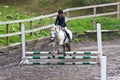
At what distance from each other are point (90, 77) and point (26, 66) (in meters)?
2.89

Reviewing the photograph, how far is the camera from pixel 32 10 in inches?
1088

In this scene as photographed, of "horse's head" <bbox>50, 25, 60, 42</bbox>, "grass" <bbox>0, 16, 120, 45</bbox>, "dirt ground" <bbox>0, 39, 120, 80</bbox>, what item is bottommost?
"dirt ground" <bbox>0, 39, 120, 80</bbox>

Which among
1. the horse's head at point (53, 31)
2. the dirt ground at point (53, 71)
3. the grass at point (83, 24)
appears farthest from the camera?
the grass at point (83, 24)

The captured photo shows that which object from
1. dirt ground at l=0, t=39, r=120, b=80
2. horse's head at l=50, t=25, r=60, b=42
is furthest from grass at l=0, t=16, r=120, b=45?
dirt ground at l=0, t=39, r=120, b=80

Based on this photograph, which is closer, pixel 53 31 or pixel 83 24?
pixel 53 31

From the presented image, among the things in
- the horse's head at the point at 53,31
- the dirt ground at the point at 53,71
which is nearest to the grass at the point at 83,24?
the horse's head at the point at 53,31

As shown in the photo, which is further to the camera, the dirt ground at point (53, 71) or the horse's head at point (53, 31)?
the horse's head at point (53, 31)

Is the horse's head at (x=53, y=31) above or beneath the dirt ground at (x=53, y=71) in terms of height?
above

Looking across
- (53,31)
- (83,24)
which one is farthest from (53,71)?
(83,24)

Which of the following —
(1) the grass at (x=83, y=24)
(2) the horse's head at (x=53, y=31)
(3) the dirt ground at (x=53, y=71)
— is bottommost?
(3) the dirt ground at (x=53, y=71)

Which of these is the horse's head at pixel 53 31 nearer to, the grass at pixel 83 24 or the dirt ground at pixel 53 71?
the dirt ground at pixel 53 71

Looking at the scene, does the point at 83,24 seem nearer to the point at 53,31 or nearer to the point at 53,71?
the point at 53,31

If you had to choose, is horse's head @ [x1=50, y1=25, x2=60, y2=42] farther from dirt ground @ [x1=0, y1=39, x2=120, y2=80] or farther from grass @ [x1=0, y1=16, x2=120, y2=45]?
grass @ [x1=0, y1=16, x2=120, y2=45]

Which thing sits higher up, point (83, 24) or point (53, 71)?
point (83, 24)
